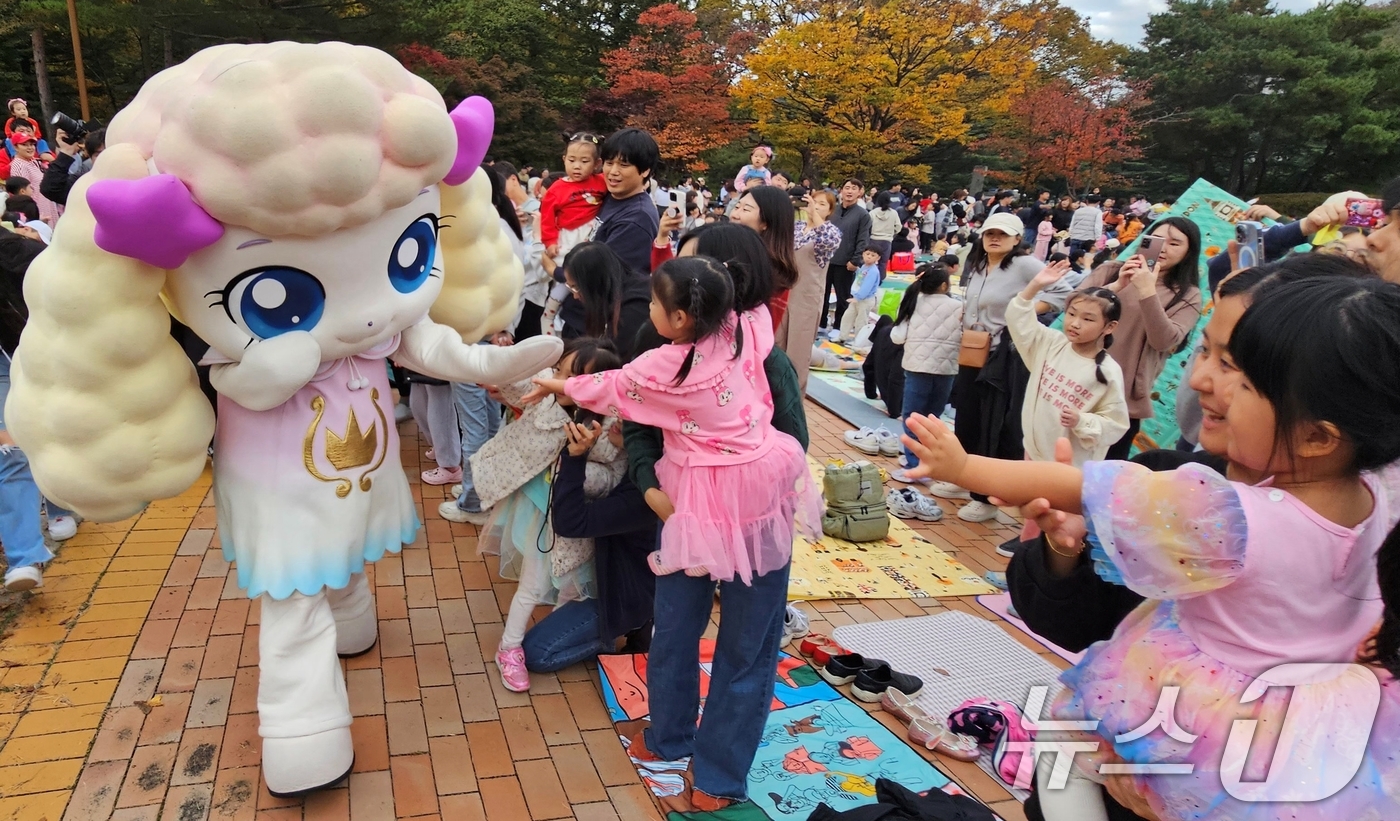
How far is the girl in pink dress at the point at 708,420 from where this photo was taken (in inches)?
91.8

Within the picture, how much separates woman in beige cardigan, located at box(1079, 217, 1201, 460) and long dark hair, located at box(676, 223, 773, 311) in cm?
269

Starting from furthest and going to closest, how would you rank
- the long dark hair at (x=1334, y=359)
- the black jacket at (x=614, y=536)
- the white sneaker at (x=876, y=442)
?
1. the white sneaker at (x=876, y=442)
2. the black jacket at (x=614, y=536)
3. the long dark hair at (x=1334, y=359)

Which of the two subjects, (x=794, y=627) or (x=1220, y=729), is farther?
(x=794, y=627)

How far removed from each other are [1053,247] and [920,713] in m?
13.9

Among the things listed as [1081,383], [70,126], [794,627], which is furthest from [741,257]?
[70,126]

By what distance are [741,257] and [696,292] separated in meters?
0.33

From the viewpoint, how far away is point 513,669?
10.6ft

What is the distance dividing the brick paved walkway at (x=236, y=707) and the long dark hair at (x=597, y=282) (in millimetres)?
1375

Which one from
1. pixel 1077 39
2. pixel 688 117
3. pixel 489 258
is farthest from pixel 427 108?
pixel 1077 39

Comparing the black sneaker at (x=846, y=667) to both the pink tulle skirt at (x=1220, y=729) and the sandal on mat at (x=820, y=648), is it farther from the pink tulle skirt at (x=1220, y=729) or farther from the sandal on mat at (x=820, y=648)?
the pink tulle skirt at (x=1220, y=729)

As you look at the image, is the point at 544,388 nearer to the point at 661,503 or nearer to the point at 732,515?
the point at 661,503

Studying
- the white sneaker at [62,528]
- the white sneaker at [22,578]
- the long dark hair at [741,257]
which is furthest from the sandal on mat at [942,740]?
the white sneaker at [62,528]

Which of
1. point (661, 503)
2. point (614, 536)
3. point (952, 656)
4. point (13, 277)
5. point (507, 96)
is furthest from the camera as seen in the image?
point (507, 96)

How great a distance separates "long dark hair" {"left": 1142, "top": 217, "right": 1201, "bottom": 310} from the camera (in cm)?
451
